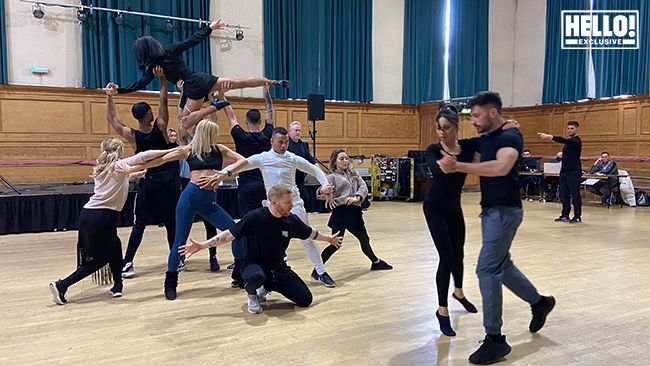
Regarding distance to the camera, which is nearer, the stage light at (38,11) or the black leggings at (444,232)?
the black leggings at (444,232)

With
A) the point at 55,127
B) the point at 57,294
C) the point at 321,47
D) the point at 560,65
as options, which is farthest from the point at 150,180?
the point at 560,65

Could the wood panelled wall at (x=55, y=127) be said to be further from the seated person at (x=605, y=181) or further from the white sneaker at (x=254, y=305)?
the seated person at (x=605, y=181)

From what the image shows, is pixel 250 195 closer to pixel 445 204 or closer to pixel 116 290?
A: pixel 116 290

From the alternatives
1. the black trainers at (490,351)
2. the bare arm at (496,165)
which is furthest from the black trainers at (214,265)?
the bare arm at (496,165)

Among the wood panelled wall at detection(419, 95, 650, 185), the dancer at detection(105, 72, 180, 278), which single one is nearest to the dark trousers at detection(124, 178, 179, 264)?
the dancer at detection(105, 72, 180, 278)

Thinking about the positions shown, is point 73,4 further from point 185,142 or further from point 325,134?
point 185,142

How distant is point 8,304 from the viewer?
3.57 metres

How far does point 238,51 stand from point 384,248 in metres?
7.16

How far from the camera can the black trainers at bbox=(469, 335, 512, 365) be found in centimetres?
254

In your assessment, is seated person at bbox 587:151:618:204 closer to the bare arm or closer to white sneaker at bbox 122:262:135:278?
the bare arm

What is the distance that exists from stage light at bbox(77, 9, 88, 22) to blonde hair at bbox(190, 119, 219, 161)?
7405 mm

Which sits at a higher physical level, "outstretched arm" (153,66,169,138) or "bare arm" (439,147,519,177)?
"outstretched arm" (153,66,169,138)

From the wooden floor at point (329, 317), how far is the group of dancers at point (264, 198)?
0.59 ft

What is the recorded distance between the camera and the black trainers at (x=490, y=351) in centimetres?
254
